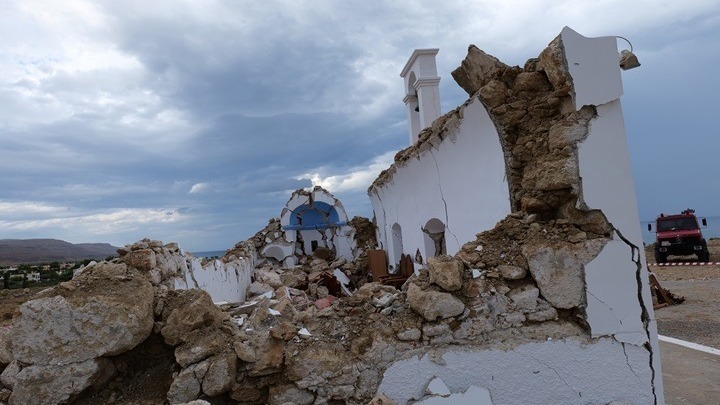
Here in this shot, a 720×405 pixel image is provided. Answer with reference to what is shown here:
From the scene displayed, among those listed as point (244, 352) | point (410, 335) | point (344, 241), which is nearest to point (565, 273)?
point (410, 335)

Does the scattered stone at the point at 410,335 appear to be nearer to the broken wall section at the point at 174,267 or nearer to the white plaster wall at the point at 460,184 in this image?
the white plaster wall at the point at 460,184

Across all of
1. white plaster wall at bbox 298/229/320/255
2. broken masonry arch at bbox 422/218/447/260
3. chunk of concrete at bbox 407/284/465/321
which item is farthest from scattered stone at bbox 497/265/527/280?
white plaster wall at bbox 298/229/320/255

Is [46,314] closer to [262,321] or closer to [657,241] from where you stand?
[262,321]

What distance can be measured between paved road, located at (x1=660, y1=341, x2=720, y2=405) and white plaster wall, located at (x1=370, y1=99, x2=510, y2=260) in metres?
3.11

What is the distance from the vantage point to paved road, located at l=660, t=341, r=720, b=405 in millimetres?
5238

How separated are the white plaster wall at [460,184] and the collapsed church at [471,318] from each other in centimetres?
30

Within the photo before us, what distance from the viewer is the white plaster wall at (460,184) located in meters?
4.75

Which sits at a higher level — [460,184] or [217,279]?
[460,184]

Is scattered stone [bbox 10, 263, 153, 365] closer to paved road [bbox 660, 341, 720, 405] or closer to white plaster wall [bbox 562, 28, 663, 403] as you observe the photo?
white plaster wall [bbox 562, 28, 663, 403]

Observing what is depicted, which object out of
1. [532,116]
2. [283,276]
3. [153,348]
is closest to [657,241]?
[283,276]

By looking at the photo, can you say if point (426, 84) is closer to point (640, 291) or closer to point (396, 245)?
point (396, 245)

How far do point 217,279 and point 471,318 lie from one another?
444 centimetres

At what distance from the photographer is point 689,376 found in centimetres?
593

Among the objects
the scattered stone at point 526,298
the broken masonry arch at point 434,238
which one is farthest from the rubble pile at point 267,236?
the scattered stone at point 526,298
